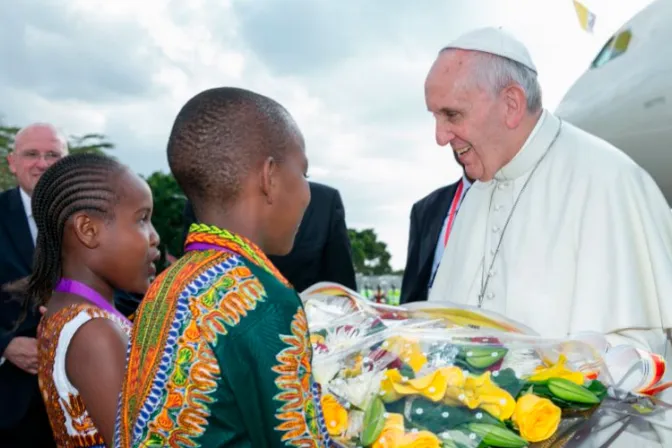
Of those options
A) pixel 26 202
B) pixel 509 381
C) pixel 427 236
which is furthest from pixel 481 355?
pixel 26 202

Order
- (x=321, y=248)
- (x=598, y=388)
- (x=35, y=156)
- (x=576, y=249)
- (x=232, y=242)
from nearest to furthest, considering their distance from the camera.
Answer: (x=232, y=242), (x=598, y=388), (x=576, y=249), (x=321, y=248), (x=35, y=156)

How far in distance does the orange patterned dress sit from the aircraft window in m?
7.88

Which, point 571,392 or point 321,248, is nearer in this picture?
point 571,392

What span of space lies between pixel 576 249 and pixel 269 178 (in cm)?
180

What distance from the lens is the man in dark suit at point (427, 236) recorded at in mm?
4637

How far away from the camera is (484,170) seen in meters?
3.51

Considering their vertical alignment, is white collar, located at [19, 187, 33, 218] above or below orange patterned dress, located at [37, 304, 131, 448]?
above

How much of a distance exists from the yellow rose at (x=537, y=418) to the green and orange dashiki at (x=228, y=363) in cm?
50

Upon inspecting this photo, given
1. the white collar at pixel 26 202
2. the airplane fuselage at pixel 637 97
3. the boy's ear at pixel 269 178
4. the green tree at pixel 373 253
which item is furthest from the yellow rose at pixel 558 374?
the green tree at pixel 373 253

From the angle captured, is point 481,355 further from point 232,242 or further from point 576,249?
point 576,249

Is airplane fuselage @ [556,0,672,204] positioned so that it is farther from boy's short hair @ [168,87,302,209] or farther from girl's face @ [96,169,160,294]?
boy's short hair @ [168,87,302,209]

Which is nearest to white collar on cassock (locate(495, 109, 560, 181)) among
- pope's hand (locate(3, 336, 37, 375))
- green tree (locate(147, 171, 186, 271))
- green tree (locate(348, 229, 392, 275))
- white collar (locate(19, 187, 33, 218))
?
pope's hand (locate(3, 336, 37, 375))

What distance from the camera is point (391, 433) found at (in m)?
1.92

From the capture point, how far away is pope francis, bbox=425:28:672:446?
3.10m
